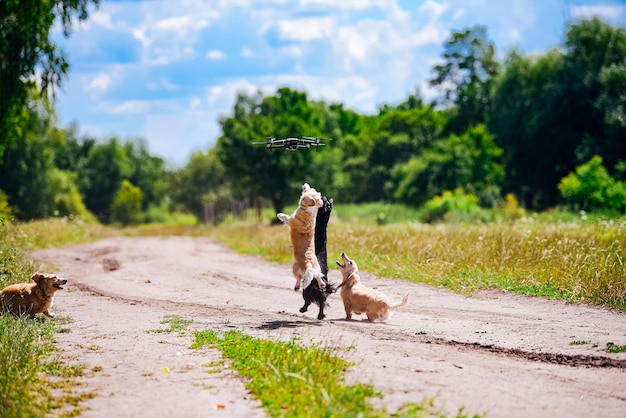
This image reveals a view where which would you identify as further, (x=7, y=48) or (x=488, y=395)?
(x=7, y=48)

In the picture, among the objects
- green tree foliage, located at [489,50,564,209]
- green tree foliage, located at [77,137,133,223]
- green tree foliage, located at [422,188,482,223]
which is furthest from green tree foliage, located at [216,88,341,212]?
green tree foliage, located at [77,137,133,223]

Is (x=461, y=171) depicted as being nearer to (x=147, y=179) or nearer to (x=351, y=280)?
(x=351, y=280)

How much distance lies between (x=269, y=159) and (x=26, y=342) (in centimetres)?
3629

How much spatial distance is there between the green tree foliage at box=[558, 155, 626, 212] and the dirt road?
2116 cm

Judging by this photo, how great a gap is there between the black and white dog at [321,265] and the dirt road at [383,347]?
368mm

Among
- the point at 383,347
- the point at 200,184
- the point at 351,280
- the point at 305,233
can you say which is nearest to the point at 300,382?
the point at 383,347

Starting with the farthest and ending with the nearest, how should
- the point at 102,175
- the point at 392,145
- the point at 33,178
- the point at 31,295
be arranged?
the point at 102,175 → the point at 392,145 → the point at 33,178 → the point at 31,295

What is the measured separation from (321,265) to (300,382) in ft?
13.1

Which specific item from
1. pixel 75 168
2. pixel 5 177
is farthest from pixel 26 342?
pixel 75 168

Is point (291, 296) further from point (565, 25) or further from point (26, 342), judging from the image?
point (565, 25)

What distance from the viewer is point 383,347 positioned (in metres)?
9.84

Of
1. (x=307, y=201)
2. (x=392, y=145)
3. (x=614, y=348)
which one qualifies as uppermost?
(x=392, y=145)

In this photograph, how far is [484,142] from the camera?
49.5m

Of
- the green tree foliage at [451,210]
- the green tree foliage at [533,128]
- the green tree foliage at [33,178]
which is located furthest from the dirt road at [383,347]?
the green tree foliage at [33,178]
